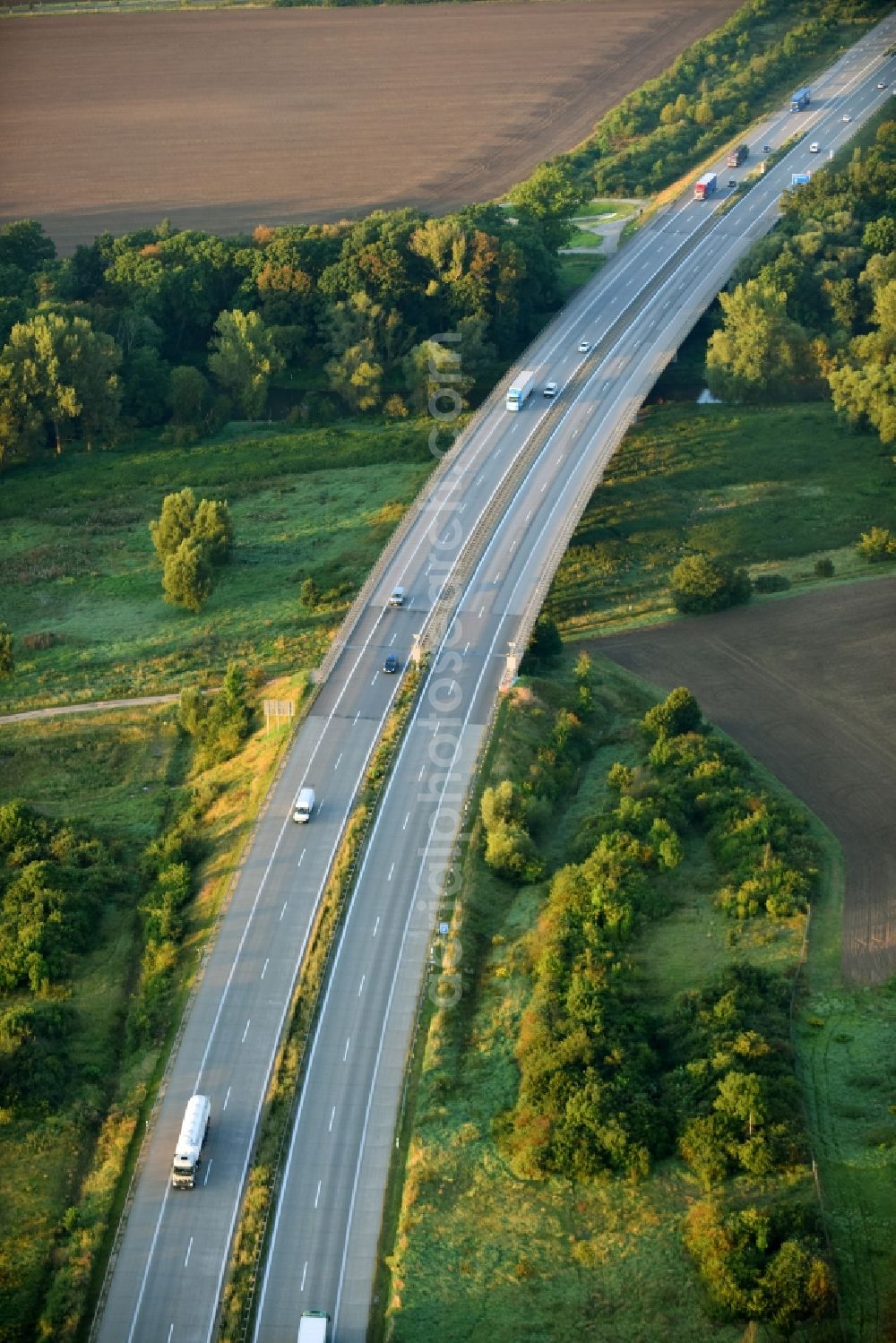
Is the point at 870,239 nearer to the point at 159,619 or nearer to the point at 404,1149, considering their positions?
the point at 159,619

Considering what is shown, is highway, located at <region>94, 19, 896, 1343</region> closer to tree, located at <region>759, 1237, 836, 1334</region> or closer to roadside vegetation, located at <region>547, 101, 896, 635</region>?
roadside vegetation, located at <region>547, 101, 896, 635</region>

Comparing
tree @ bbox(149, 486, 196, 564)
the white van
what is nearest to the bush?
tree @ bbox(149, 486, 196, 564)

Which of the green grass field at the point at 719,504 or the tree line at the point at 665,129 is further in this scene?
the tree line at the point at 665,129

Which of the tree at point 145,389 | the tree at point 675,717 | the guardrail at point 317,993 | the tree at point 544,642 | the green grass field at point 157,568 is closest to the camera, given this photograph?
the guardrail at point 317,993

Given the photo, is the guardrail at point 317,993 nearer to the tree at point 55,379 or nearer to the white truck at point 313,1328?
the white truck at point 313,1328

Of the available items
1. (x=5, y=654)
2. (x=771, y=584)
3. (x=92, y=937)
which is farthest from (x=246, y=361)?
(x=92, y=937)

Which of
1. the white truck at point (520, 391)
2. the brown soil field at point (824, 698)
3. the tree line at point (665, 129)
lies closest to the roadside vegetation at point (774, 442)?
the brown soil field at point (824, 698)

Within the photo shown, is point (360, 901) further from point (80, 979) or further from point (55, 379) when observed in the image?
point (55, 379)
